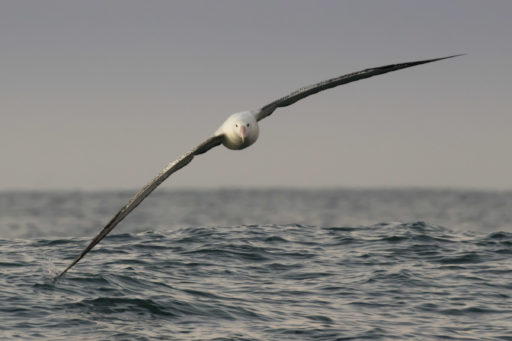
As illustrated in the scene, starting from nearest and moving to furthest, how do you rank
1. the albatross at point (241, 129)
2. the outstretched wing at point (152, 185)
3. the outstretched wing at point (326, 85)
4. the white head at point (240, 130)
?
the outstretched wing at point (152, 185), the albatross at point (241, 129), the white head at point (240, 130), the outstretched wing at point (326, 85)

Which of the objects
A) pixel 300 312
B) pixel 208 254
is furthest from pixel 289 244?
pixel 300 312

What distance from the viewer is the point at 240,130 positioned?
592 inches

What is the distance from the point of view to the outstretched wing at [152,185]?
579 inches

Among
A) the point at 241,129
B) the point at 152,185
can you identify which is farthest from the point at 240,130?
the point at 152,185

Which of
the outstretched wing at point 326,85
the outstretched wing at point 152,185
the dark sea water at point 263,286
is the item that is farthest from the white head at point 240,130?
the dark sea water at point 263,286

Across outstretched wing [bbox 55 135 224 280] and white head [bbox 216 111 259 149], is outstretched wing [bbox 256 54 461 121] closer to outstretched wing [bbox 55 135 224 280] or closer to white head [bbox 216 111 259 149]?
white head [bbox 216 111 259 149]

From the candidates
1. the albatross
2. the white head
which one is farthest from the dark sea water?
the white head

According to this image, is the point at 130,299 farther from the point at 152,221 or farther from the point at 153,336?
the point at 152,221

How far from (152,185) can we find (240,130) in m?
1.89

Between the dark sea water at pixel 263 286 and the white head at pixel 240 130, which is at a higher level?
the white head at pixel 240 130

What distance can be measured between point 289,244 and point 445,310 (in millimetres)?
6525

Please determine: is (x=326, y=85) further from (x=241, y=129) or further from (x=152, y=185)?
(x=152, y=185)

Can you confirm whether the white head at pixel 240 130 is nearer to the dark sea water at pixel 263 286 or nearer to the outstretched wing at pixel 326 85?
the outstretched wing at pixel 326 85

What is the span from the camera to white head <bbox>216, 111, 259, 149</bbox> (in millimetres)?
15101
